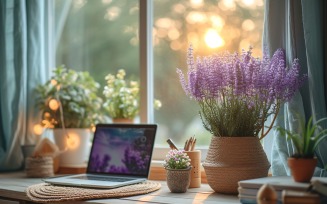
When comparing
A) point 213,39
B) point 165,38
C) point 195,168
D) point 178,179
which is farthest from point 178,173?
point 165,38

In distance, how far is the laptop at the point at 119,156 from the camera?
200 centimetres

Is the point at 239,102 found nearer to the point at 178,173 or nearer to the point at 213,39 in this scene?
the point at 178,173

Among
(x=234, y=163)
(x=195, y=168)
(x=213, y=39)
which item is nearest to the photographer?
(x=234, y=163)

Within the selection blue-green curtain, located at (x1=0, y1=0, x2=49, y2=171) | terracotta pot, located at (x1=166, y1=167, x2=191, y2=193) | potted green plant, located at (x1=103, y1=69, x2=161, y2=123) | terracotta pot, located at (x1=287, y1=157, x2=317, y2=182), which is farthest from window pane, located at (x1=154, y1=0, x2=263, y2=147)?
terracotta pot, located at (x1=287, y1=157, x2=317, y2=182)

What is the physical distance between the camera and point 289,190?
135 cm

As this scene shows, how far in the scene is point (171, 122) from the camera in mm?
2377

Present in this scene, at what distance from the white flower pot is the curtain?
1019mm

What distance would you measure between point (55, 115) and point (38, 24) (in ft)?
1.58

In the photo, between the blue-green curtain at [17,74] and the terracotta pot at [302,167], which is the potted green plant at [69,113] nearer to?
the blue-green curtain at [17,74]

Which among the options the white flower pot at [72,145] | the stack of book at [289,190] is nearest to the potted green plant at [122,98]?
the white flower pot at [72,145]

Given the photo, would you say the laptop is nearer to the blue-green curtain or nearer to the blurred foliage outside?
the blurred foliage outside

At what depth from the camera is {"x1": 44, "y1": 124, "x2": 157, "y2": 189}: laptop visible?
200 centimetres

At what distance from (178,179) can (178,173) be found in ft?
0.08

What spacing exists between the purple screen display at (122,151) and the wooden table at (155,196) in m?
0.14
